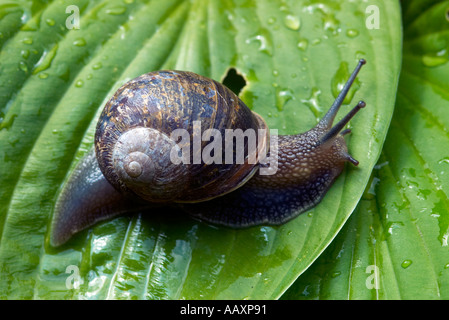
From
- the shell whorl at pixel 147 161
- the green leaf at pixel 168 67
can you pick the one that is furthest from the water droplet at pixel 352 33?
the shell whorl at pixel 147 161

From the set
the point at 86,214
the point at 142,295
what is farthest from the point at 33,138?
the point at 142,295

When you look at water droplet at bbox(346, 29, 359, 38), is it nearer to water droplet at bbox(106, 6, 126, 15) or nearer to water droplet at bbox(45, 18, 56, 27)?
water droplet at bbox(106, 6, 126, 15)

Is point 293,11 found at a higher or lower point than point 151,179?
higher

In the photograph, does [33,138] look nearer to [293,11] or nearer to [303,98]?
[303,98]

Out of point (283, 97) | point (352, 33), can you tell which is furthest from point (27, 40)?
point (352, 33)

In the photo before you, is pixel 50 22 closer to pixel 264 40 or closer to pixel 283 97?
pixel 264 40

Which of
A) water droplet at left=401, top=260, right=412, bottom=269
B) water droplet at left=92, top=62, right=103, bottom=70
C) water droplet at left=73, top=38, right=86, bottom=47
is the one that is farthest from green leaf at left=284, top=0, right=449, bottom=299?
water droplet at left=73, top=38, right=86, bottom=47

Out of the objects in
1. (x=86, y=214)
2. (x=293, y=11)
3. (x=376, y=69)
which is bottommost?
(x=86, y=214)
